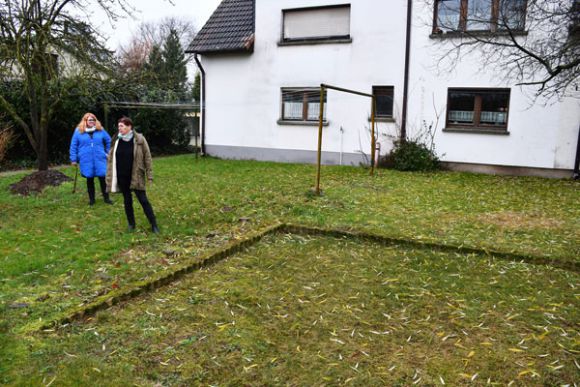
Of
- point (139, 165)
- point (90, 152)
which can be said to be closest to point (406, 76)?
point (90, 152)

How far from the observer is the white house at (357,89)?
43.3ft

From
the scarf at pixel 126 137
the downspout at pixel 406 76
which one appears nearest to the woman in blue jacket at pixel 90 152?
the scarf at pixel 126 137

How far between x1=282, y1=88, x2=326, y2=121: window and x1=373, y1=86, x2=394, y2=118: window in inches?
70.9

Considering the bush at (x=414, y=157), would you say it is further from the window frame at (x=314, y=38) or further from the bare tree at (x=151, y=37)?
the bare tree at (x=151, y=37)

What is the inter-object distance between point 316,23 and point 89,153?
964 cm

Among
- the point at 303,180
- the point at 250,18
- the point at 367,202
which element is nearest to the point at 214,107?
the point at 250,18

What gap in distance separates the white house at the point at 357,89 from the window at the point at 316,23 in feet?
0.11

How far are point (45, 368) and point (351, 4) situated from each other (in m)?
14.2

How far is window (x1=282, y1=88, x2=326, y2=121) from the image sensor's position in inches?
627

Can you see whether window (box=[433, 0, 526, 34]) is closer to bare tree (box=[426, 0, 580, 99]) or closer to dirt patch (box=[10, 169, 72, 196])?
bare tree (box=[426, 0, 580, 99])

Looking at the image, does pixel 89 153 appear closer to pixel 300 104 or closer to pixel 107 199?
pixel 107 199

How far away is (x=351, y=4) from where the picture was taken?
15.1 m

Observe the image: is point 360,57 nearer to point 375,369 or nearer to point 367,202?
point 367,202

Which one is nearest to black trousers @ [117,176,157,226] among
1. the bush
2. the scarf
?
the scarf
